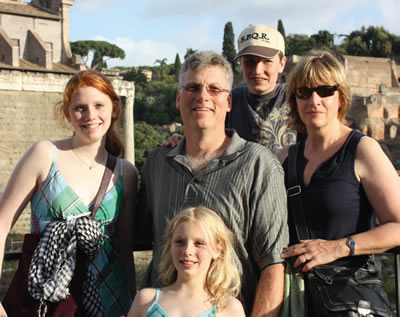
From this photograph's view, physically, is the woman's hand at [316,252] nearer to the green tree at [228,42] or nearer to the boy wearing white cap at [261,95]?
the boy wearing white cap at [261,95]

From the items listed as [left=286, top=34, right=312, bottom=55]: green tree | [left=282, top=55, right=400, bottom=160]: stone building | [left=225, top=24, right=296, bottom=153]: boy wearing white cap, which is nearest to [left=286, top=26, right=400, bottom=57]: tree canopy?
[left=286, top=34, right=312, bottom=55]: green tree

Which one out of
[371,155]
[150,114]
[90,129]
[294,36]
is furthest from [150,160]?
[294,36]

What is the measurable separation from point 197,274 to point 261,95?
5.43 feet

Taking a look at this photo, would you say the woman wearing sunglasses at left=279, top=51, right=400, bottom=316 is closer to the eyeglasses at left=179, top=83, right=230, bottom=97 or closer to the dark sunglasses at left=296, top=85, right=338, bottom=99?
the dark sunglasses at left=296, top=85, right=338, bottom=99

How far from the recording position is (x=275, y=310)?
2.58 meters

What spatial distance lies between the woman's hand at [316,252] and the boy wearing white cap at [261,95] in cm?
117

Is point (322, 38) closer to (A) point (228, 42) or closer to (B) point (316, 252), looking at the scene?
(A) point (228, 42)

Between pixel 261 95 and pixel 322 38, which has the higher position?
pixel 322 38

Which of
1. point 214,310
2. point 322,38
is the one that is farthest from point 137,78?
point 214,310

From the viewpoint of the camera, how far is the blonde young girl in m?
2.48

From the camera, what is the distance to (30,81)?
19.0 metres

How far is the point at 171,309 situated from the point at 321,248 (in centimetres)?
69

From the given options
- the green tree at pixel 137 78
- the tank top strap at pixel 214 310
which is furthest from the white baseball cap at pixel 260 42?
the green tree at pixel 137 78

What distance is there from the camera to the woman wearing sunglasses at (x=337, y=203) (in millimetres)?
2557
